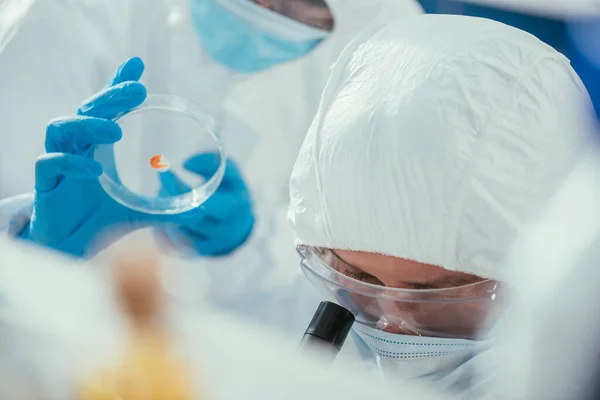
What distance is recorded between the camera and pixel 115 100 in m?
1.38

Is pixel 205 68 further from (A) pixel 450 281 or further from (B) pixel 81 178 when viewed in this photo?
A: (A) pixel 450 281

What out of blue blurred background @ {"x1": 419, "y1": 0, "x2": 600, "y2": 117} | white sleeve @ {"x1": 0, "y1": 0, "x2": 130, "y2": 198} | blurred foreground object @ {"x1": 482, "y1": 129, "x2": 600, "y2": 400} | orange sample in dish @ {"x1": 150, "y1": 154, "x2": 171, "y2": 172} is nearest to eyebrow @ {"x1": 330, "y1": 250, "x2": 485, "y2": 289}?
blue blurred background @ {"x1": 419, "y1": 0, "x2": 600, "y2": 117}

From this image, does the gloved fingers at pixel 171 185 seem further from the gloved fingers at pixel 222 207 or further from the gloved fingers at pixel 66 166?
the gloved fingers at pixel 66 166

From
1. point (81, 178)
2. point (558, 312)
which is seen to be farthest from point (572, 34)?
point (558, 312)

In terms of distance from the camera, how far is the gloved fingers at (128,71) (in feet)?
4.85

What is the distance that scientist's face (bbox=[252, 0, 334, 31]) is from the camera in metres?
1.73

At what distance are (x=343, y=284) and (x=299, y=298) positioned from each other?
40cm

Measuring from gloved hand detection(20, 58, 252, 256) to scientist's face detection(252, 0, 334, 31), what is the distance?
1.37 feet

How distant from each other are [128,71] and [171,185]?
0.93 ft

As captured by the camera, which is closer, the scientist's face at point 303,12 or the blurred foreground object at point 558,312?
the blurred foreground object at point 558,312

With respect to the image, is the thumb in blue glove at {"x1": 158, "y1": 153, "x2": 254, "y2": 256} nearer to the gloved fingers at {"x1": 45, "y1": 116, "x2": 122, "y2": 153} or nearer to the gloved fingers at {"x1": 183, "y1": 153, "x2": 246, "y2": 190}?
the gloved fingers at {"x1": 183, "y1": 153, "x2": 246, "y2": 190}

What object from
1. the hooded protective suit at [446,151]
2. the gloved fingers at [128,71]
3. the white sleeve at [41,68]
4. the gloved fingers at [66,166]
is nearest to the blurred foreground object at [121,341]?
the hooded protective suit at [446,151]

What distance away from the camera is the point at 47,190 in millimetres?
1426

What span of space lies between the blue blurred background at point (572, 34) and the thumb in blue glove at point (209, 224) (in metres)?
0.71
